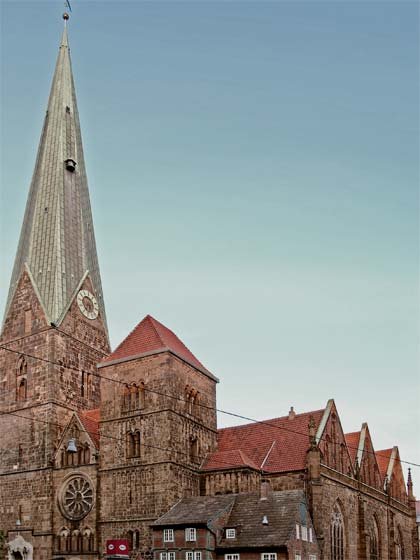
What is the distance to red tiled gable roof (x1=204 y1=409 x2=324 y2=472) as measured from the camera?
171ft

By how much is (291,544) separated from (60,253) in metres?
31.0

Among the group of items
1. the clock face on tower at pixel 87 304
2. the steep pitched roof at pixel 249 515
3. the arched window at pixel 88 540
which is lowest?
the arched window at pixel 88 540

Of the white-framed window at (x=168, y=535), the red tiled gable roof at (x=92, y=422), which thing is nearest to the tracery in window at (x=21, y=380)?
the red tiled gable roof at (x=92, y=422)

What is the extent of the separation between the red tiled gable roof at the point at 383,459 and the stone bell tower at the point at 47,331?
967 inches

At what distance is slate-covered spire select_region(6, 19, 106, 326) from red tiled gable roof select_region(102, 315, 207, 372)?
7.36m

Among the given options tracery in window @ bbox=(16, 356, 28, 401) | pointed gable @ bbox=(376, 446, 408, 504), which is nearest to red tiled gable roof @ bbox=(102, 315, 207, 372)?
tracery in window @ bbox=(16, 356, 28, 401)

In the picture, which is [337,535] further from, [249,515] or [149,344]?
[149,344]

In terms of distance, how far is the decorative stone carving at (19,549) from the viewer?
52875mm

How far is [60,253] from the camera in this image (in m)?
63.8

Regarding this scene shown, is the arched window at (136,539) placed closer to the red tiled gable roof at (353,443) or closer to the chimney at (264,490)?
the chimney at (264,490)

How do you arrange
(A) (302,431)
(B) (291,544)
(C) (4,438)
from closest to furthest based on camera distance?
1. (B) (291,544)
2. (A) (302,431)
3. (C) (4,438)

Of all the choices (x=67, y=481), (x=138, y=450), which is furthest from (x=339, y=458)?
(x=67, y=481)

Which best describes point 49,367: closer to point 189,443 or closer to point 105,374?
point 105,374

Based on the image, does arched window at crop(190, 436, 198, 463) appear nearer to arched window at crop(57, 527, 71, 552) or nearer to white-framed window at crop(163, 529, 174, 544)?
white-framed window at crop(163, 529, 174, 544)
